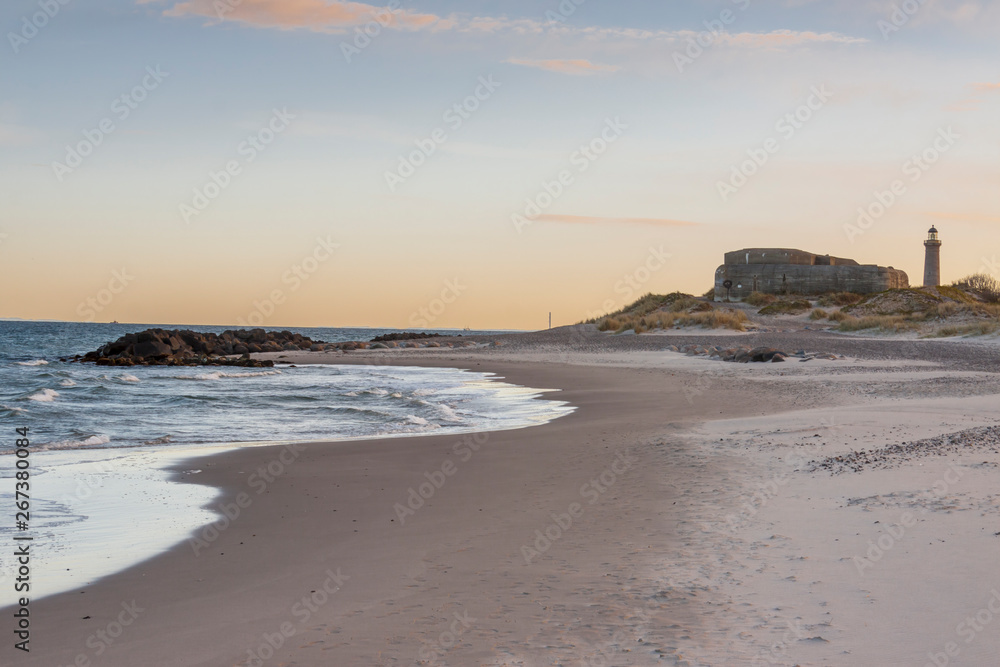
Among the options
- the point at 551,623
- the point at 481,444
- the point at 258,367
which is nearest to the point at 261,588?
the point at 551,623

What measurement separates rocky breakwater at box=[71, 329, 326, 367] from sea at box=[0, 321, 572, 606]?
729 cm

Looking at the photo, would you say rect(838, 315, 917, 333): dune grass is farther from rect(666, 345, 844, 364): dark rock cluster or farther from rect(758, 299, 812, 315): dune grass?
rect(666, 345, 844, 364): dark rock cluster

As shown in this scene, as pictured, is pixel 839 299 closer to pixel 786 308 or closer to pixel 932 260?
pixel 786 308

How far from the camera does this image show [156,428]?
523 inches

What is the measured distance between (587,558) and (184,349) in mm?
39250

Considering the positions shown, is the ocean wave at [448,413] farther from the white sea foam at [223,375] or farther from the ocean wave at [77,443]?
the white sea foam at [223,375]

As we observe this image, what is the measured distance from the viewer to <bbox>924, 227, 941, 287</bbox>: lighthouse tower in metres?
58.7

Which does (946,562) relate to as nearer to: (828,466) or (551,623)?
(551,623)

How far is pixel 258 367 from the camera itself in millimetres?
32312

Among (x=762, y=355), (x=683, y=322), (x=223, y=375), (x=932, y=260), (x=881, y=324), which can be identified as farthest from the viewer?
(x=932, y=260)

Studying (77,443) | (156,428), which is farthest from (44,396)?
(77,443)

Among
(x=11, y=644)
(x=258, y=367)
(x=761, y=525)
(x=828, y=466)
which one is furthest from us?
(x=258, y=367)

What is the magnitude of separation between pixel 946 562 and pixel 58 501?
23.9 ft

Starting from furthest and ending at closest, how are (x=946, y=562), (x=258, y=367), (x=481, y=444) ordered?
1. (x=258, y=367)
2. (x=481, y=444)
3. (x=946, y=562)
